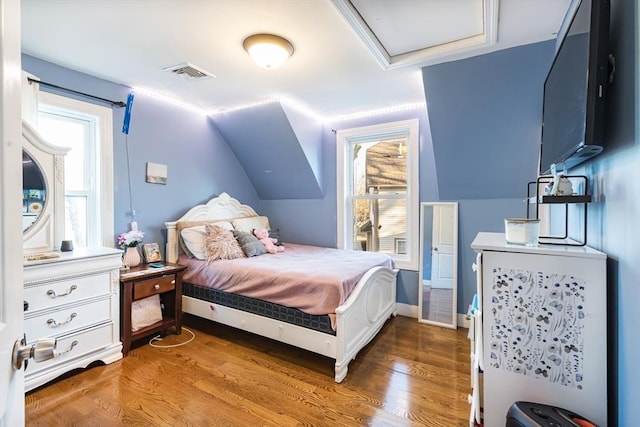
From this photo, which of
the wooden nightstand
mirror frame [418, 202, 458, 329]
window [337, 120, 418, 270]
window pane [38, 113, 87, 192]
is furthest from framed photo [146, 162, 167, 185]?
mirror frame [418, 202, 458, 329]

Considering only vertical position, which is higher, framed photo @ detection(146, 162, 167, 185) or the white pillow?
framed photo @ detection(146, 162, 167, 185)

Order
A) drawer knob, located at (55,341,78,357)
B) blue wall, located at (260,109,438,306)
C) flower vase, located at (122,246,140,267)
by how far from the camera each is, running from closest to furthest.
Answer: drawer knob, located at (55,341,78,357), flower vase, located at (122,246,140,267), blue wall, located at (260,109,438,306)

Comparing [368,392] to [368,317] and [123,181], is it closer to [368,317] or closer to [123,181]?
[368,317]

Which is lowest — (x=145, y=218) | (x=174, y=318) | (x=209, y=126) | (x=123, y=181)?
(x=174, y=318)

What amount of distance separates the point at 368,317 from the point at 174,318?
1.78 metres

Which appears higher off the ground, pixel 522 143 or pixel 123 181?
pixel 522 143

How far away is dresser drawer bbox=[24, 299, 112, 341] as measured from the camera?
1.95 meters

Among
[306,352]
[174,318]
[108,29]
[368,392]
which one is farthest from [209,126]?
[368,392]

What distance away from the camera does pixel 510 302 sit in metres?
1.19

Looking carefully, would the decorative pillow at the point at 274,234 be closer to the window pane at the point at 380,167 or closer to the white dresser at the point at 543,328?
the window pane at the point at 380,167

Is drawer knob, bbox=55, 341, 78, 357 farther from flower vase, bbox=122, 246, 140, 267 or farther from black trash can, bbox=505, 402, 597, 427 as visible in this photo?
black trash can, bbox=505, 402, 597, 427

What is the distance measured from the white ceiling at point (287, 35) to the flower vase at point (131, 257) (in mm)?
1530

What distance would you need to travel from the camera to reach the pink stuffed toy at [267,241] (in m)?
3.38

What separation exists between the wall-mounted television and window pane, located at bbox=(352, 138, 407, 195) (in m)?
2.03
